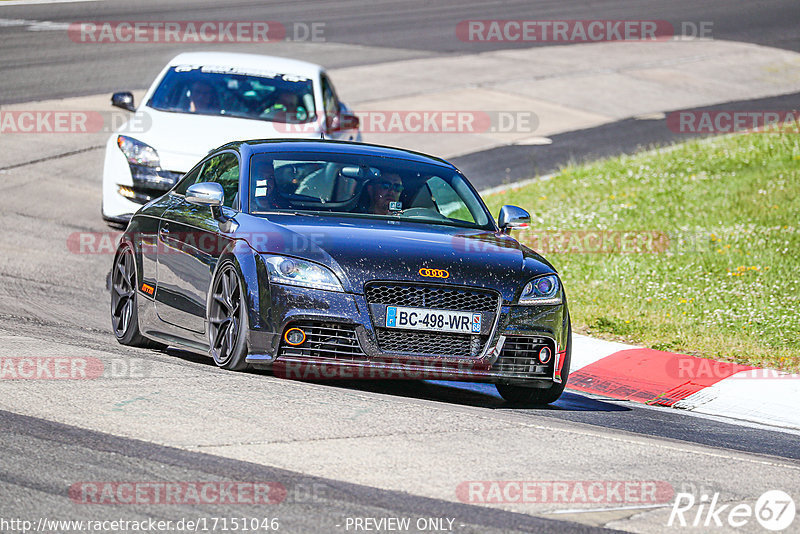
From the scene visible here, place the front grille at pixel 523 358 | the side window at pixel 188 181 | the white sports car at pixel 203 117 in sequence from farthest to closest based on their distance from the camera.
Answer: the white sports car at pixel 203 117 → the side window at pixel 188 181 → the front grille at pixel 523 358

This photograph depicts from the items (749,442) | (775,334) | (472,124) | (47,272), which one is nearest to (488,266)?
(749,442)

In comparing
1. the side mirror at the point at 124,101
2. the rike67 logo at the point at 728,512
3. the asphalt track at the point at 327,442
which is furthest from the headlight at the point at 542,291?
the side mirror at the point at 124,101

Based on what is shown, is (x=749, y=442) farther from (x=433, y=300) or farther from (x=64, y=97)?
(x=64, y=97)

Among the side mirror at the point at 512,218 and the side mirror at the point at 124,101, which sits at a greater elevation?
the side mirror at the point at 124,101

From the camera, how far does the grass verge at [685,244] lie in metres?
11.5

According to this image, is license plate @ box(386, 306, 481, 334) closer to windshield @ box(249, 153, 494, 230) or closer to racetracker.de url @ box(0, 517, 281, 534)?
windshield @ box(249, 153, 494, 230)

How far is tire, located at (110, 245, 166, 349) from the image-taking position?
368 inches

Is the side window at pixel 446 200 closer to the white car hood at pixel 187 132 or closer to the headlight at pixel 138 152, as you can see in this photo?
the white car hood at pixel 187 132

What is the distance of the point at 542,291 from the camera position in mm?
7953

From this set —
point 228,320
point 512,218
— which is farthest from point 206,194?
point 512,218

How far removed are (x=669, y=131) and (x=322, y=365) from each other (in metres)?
16.5

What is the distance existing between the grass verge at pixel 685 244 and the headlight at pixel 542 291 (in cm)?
→ 314

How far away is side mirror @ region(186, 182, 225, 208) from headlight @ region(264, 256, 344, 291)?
90 cm

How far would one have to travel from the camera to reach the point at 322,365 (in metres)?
7.46
